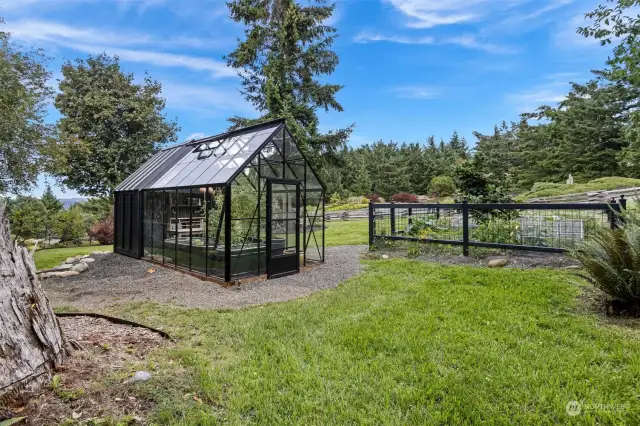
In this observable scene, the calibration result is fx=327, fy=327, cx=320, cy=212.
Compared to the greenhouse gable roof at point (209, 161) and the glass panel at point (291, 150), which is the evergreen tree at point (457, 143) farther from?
the greenhouse gable roof at point (209, 161)

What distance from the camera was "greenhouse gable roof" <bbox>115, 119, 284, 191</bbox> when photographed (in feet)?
21.6

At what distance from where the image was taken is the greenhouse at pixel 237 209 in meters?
6.39

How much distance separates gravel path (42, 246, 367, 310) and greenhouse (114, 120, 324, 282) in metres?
0.41

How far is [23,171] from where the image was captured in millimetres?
10156

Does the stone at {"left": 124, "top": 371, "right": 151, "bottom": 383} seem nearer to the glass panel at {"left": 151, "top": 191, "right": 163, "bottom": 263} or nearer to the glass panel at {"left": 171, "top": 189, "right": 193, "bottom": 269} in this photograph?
the glass panel at {"left": 171, "top": 189, "right": 193, "bottom": 269}

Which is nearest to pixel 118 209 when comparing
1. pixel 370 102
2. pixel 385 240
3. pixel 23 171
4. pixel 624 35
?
pixel 23 171

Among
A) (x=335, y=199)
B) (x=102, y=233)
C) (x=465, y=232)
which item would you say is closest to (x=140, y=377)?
(x=465, y=232)

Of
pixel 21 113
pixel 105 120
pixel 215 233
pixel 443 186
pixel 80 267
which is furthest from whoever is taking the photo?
pixel 443 186

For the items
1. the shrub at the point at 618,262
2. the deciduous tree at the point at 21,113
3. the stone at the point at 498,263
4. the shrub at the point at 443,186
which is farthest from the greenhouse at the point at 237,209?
the shrub at the point at 443,186

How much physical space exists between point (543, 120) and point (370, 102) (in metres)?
19.6

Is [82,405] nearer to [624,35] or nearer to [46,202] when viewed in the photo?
[624,35]

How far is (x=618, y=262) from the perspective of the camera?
12.0 feet

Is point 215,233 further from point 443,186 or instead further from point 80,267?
point 443,186

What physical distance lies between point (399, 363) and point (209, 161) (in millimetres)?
6160
